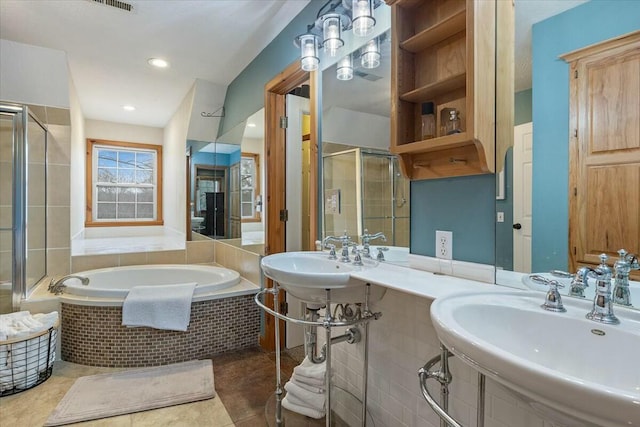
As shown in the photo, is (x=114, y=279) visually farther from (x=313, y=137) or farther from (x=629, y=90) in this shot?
(x=629, y=90)

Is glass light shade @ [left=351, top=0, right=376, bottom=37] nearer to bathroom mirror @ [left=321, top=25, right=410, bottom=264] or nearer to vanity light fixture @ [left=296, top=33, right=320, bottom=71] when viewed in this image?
bathroom mirror @ [left=321, top=25, right=410, bottom=264]

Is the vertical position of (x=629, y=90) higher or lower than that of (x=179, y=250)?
higher

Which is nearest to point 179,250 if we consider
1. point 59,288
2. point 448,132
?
point 59,288

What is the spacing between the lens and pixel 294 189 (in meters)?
2.68

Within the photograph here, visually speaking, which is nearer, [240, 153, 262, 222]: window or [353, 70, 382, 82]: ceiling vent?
[353, 70, 382, 82]: ceiling vent

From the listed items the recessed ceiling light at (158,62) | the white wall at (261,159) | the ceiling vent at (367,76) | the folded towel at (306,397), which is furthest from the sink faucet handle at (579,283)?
the recessed ceiling light at (158,62)

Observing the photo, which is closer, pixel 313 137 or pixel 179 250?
pixel 313 137

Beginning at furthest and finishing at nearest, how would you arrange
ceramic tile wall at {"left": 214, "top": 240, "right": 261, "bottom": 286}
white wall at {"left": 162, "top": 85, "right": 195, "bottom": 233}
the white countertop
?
1. white wall at {"left": 162, "top": 85, "right": 195, "bottom": 233}
2. ceramic tile wall at {"left": 214, "top": 240, "right": 261, "bottom": 286}
3. the white countertop

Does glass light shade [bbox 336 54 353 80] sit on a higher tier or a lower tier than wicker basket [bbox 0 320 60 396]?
higher

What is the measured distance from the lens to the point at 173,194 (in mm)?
4641

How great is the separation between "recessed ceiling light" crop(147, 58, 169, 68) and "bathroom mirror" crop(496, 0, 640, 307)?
9.60 ft

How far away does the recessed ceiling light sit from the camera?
3041 mm

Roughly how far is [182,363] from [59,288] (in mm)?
1123

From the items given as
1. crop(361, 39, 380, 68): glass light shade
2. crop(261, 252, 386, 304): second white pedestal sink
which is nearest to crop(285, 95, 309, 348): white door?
crop(261, 252, 386, 304): second white pedestal sink
